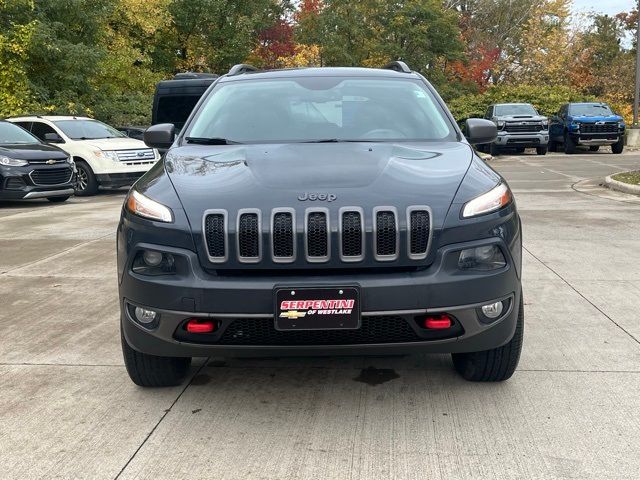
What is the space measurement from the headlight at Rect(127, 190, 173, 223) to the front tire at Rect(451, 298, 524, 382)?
169 cm

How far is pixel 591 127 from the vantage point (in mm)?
24812

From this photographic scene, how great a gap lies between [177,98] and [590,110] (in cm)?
1579

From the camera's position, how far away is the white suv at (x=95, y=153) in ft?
48.4

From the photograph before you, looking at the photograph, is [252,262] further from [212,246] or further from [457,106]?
[457,106]

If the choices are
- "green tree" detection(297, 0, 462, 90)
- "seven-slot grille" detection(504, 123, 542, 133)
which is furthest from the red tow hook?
"green tree" detection(297, 0, 462, 90)

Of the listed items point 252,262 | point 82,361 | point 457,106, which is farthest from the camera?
point 457,106

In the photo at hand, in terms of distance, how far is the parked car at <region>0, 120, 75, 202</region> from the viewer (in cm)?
1272

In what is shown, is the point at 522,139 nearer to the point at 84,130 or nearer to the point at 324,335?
the point at 84,130

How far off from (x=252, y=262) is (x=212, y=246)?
0.64 ft

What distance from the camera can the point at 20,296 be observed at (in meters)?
5.96

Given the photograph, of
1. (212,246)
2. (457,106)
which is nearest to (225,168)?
Result: (212,246)

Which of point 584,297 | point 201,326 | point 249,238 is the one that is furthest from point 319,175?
point 584,297

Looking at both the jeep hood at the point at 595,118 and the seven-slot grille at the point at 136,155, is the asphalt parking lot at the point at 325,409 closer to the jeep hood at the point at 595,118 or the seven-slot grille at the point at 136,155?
the seven-slot grille at the point at 136,155

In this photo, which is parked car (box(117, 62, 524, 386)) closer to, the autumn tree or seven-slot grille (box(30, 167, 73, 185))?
seven-slot grille (box(30, 167, 73, 185))
